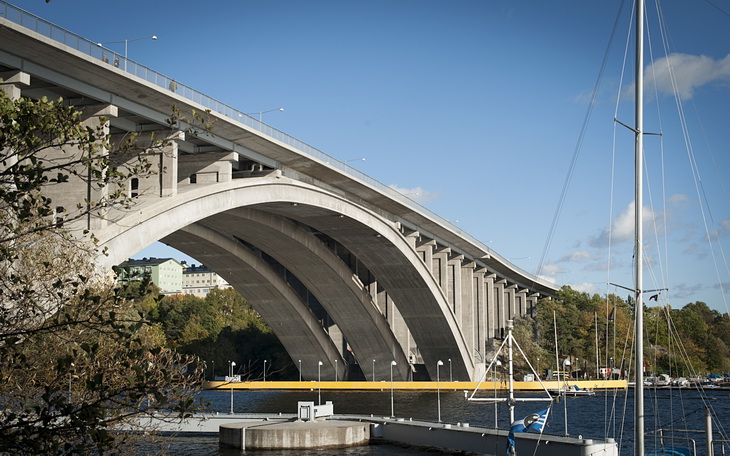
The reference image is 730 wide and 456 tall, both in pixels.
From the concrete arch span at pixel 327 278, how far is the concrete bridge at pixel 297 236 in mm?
144

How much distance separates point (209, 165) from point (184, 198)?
4.97 meters

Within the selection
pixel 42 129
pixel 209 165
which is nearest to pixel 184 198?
pixel 209 165

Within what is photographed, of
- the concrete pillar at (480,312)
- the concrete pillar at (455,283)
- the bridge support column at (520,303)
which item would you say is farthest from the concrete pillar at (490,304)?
the bridge support column at (520,303)

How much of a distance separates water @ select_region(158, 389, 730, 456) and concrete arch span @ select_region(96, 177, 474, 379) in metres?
5.66

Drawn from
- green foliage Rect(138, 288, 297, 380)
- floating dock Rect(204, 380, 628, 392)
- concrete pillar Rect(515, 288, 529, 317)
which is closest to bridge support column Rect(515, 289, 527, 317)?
concrete pillar Rect(515, 288, 529, 317)

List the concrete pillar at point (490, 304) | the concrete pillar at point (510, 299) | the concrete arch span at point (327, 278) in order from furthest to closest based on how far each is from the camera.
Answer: the concrete pillar at point (510, 299)
the concrete pillar at point (490, 304)
the concrete arch span at point (327, 278)

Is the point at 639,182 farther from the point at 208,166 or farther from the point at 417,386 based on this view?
the point at 417,386

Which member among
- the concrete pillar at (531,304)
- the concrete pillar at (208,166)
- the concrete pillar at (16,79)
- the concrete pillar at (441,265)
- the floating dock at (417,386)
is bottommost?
the floating dock at (417,386)

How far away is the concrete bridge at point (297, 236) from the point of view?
102 ft

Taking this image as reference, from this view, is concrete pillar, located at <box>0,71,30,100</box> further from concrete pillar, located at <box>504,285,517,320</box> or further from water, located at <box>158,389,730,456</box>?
concrete pillar, located at <box>504,285,517,320</box>

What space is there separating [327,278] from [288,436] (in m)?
32.1

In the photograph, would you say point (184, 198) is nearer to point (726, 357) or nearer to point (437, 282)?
point (437, 282)

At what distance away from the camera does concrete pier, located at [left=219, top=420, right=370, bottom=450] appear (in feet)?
120

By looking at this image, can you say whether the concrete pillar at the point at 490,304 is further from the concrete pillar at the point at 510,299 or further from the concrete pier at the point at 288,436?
the concrete pier at the point at 288,436
